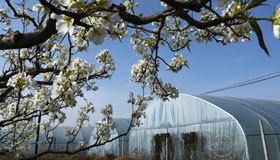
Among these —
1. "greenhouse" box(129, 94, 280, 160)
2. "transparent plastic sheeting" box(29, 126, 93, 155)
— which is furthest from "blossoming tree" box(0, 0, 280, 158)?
"transparent plastic sheeting" box(29, 126, 93, 155)

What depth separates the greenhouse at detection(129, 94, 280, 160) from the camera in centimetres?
822

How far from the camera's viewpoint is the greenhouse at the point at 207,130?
822cm

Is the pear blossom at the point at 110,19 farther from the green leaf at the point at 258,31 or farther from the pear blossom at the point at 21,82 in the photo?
the pear blossom at the point at 21,82

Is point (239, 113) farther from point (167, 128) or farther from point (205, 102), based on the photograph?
point (167, 128)

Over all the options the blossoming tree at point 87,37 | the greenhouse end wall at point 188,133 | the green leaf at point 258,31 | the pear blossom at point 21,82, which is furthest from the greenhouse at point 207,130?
the green leaf at point 258,31

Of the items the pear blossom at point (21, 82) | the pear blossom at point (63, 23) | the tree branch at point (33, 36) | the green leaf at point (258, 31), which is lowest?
the green leaf at point (258, 31)

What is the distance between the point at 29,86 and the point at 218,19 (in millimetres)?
1394

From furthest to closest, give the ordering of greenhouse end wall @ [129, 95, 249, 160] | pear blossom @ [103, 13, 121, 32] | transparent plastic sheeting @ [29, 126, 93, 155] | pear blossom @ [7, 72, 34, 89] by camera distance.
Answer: transparent plastic sheeting @ [29, 126, 93, 155]
greenhouse end wall @ [129, 95, 249, 160]
pear blossom @ [7, 72, 34, 89]
pear blossom @ [103, 13, 121, 32]

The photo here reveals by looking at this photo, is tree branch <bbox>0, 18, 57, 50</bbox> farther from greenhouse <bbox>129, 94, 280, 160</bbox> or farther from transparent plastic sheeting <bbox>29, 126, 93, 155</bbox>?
transparent plastic sheeting <bbox>29, 126, 93, 155</bbox>

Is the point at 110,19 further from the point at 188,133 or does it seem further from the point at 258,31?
the point at 188,133

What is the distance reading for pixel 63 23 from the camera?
885 millimetres

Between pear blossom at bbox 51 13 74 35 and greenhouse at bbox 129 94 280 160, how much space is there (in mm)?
8168

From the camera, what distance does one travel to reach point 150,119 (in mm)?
13352

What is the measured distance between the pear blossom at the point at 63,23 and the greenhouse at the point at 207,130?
817 centimetres
